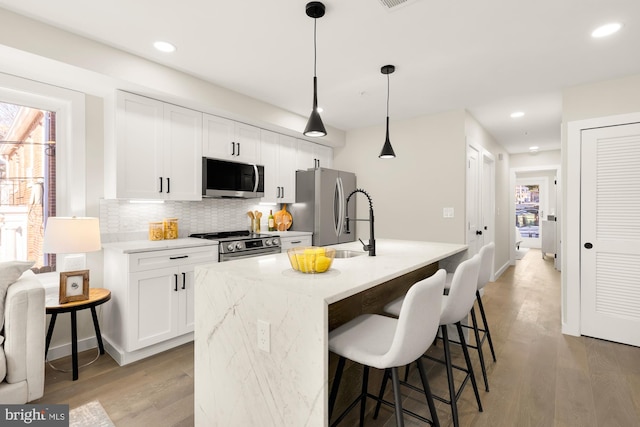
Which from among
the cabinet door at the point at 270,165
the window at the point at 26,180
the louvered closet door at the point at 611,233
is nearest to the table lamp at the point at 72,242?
the window at the point at 26,180

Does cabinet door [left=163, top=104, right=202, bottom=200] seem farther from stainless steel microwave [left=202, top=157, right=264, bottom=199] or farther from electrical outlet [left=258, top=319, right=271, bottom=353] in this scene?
electrical outlet [left=258, top=319, right=271, bottom=353]

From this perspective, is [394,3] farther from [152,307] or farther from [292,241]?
[152,307]

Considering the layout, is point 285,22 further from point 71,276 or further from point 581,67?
point 581,67

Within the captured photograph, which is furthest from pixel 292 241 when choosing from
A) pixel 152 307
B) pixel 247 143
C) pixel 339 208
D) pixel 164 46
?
pixel 164 46

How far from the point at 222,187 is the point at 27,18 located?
76.6 inches

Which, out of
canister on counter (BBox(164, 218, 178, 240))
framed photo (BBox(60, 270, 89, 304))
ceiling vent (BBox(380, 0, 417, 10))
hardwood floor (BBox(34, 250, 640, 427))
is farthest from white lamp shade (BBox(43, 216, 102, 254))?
ceiling vent (BBox(380, 0, 417, 10))

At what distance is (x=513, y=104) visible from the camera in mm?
3859

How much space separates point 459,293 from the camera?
69.7 inches

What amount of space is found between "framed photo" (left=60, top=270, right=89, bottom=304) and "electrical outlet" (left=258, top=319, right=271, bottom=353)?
1.86 meters

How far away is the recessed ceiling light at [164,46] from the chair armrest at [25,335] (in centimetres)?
189

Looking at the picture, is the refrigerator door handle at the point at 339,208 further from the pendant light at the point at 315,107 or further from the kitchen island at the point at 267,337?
the kitchen island at the point at 267,337

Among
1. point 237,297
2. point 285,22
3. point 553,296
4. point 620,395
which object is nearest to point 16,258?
point 237,297

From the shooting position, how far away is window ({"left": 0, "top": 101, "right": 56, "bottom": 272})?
8.50 ft

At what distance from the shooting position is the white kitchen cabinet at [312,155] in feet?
15.3
